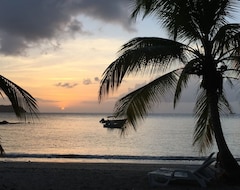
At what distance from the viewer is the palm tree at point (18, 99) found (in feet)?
25.5

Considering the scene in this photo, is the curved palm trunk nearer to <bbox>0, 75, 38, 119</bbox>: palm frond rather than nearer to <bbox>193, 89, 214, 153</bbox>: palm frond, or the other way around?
<bbox>193, 89, 214, 153</bbox>: palm frond

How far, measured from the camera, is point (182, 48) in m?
10.1

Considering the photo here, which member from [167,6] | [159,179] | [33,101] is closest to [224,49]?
[167,6]

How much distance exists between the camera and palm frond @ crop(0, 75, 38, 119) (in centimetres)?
777

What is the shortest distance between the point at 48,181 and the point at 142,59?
4215mm

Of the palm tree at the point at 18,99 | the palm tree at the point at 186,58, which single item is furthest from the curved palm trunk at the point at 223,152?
the palm tree at the point at 18,99

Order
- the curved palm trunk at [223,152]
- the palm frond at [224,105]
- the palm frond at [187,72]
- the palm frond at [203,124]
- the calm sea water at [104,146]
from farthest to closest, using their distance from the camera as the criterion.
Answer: the calm sea water at [104,146] < the palm frond at [224,105] < the palm frond at [203,124] < the curved palm trunk at [223,152] < the palm frond at [187,72]

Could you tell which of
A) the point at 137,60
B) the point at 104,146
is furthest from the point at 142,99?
the point at 104,146

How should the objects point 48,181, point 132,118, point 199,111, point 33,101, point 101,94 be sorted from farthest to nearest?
point 199,111 < point 48,181 < point 132,118 < point 101,94 < point 33,101

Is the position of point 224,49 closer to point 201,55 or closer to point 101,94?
point 201,55

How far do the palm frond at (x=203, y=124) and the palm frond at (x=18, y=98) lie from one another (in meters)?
5.51

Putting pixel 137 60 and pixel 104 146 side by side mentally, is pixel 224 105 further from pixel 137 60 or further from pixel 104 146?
pixel 104 146

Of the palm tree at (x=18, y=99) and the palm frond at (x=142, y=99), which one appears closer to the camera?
the palm tree at (x=18, y=99)

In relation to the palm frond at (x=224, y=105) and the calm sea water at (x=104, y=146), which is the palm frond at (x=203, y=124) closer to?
the palm frond at (x=224, y=105)
